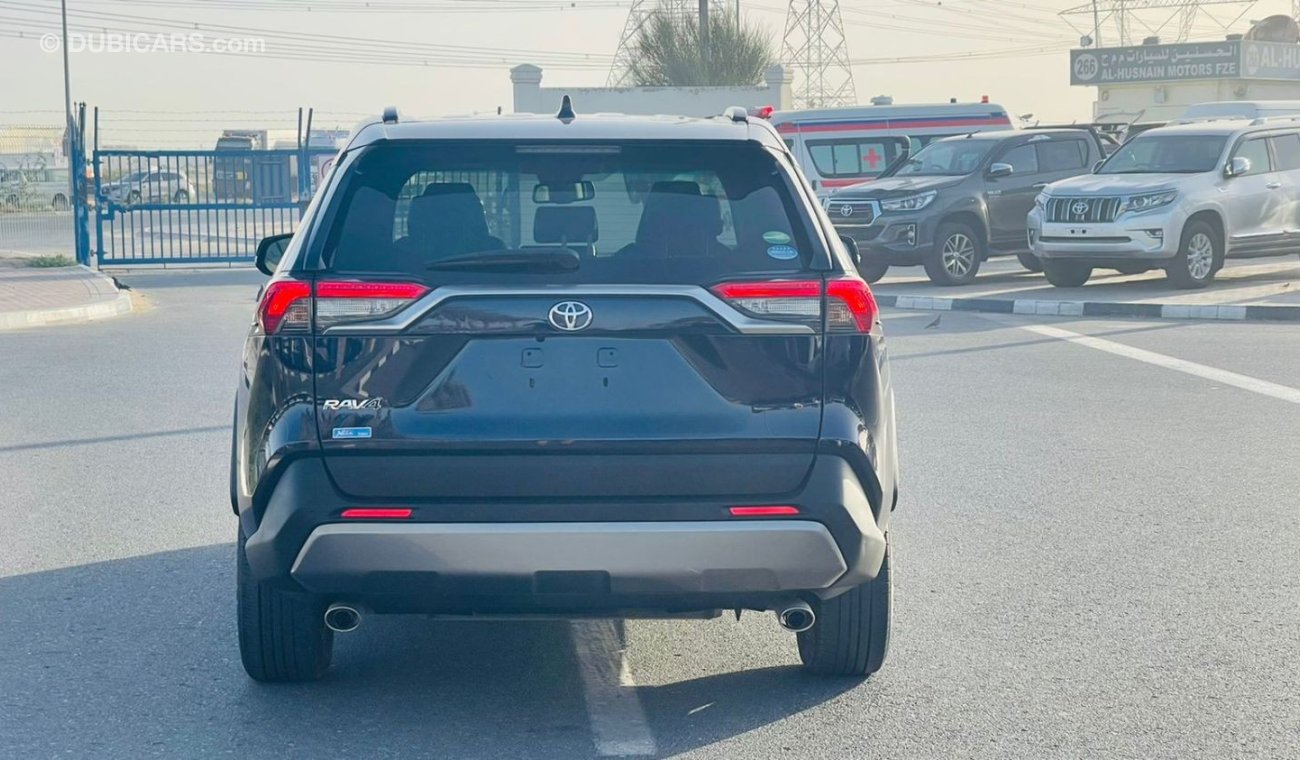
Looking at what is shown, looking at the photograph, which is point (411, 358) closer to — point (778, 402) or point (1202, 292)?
point (778, 402)

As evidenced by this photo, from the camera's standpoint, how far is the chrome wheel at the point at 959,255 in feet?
70.0

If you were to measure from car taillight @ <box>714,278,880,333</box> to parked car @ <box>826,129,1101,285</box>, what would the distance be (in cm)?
1693

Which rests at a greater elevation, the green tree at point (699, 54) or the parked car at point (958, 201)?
the green tree at point (699, 54)

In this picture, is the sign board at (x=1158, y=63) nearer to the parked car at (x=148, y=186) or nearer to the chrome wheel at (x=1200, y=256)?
the parked car at (x=148, y=186)

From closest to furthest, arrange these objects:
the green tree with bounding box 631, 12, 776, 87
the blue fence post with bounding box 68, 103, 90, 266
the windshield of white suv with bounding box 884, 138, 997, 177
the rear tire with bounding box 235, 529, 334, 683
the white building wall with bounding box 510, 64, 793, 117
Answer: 1. the rear tire with bounding box 235, 529, 334, 683
2. the windshield of white suv with bounding box 884, 138, 997, 177
3. the blue fence post with bounding box 68, 103, 90, 266
4. the white building wall with bounding box 510, 64, 793, 117
5. the green tree with bounding box 631, 12, 776, 87

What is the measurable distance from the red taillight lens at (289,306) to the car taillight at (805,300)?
1051mm

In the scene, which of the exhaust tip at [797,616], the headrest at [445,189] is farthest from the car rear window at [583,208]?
the exhaust tip at [797,616]

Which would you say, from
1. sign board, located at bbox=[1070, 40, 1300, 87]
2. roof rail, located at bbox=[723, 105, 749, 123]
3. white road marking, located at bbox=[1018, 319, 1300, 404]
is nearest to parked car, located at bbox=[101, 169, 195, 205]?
white road marking, located at bbox=[1018, 319, 1300, 404]

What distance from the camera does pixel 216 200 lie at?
2698cm

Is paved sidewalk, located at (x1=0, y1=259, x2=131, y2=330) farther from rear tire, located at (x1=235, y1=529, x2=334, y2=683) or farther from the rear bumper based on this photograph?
the rear bumper

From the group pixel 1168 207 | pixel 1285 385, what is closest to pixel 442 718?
pixel 1285 385

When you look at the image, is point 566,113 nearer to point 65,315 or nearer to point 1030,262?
point 65,315

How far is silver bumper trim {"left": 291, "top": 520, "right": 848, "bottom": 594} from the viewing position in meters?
4.16

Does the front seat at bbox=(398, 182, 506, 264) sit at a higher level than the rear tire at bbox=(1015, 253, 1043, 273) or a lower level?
higher
